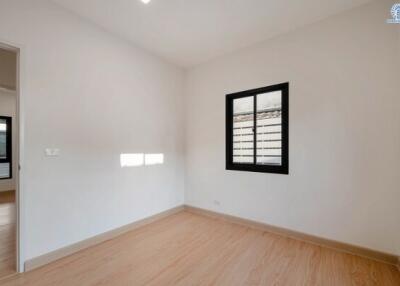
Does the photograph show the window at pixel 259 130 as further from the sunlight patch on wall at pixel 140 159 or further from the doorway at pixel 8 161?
the doorway at pixel 8 161

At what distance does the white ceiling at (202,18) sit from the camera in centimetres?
224

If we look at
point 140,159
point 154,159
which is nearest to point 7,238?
point 140,159

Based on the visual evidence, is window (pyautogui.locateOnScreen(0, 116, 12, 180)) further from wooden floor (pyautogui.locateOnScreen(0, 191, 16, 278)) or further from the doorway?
wooden floor (pyautogui.locateOnScreen(0, 191, 16, 278))

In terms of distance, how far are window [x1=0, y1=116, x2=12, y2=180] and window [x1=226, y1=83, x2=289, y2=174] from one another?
20.3 ft

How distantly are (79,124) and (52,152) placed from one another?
17.9 inches

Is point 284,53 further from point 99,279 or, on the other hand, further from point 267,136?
point 99,279

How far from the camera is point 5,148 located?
527cm

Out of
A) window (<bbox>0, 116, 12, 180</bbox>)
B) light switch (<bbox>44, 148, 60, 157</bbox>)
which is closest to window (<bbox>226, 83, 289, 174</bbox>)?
light switch (<bbox>44, 148, 60, 157</bbox>)

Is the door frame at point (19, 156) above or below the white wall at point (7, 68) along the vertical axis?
below

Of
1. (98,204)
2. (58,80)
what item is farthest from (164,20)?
(98,204)

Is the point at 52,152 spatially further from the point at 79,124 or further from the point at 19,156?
the point at 79,124

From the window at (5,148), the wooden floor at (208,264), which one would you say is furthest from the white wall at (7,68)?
the wooden floor at (208,264)

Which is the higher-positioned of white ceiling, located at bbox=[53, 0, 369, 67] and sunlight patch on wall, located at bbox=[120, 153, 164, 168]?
white ceiling, located at bbox=[53, 0, 369, 67]

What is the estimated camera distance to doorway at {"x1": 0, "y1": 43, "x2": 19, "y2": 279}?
199 centimetres
